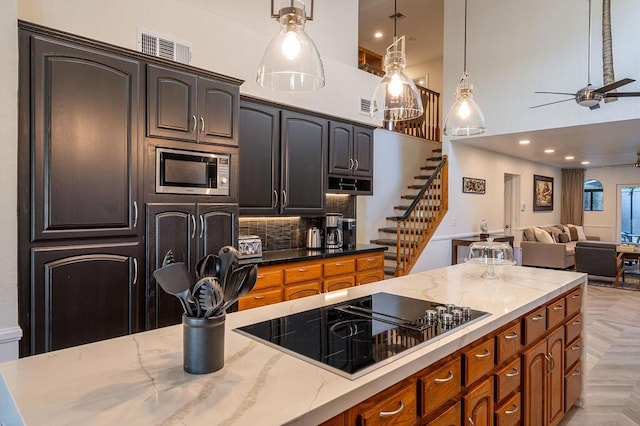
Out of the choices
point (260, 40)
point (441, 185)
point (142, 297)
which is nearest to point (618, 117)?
point (441, 185)

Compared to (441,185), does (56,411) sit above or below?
below

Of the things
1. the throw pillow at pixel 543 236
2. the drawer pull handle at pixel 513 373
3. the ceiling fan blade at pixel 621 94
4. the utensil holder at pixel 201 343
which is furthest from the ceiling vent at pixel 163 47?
the throw pillow at pixel 543 236

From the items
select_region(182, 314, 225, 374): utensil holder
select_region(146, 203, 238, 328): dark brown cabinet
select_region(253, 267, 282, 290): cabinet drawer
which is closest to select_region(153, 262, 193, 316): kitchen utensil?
select_region(182, 314, 225, 374): utensil holder

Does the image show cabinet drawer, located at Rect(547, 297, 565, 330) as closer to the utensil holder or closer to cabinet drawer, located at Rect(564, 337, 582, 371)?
cabinet drawer, located at Rect(564, 337, 582, 371)

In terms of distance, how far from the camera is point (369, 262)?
4.41 meters

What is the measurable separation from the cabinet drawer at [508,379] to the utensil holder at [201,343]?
1328 millimetres

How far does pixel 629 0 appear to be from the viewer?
16.4 ft

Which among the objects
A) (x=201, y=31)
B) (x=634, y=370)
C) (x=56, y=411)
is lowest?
(x=634, y=370)

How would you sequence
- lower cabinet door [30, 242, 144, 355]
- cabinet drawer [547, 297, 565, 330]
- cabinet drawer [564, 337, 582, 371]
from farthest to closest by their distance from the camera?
cabinet drawer [564, 337, 582, 371], cabinet drawer [547, 297, 565, 330], lower cabinet door [30, 242, 144, 355]

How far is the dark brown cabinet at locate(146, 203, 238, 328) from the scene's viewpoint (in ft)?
8.32

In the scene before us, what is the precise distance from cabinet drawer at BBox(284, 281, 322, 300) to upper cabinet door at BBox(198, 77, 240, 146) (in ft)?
4.56

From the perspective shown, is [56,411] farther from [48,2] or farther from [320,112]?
Answer: [320,112]

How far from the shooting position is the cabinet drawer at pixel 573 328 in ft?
8.26

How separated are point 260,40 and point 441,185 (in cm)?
396
